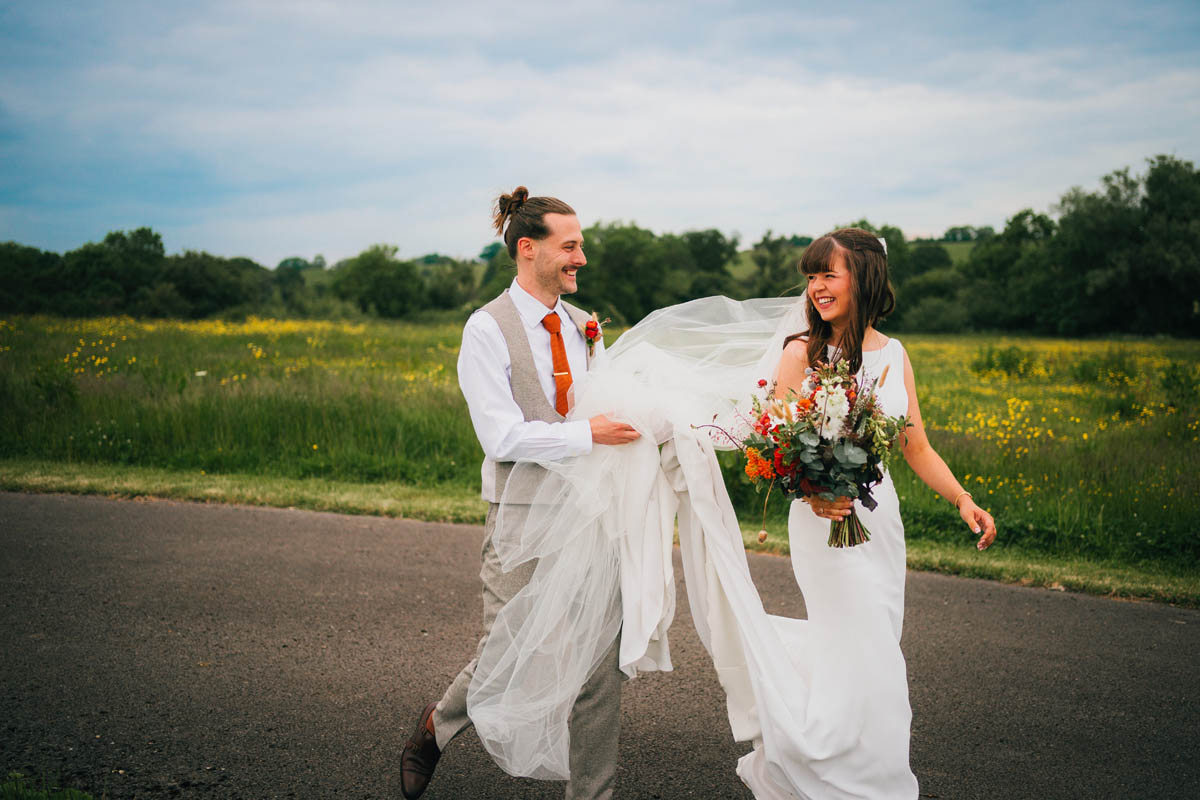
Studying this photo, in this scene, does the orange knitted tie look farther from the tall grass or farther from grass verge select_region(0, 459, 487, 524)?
the tall grass

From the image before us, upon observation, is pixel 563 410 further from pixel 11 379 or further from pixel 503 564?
pixel 11 379

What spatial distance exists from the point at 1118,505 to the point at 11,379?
521 inches

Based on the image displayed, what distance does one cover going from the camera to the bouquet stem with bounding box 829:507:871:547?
10.2ft

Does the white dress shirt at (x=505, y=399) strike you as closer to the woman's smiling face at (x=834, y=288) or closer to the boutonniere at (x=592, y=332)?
the boutonniere at (x=592, y=332)

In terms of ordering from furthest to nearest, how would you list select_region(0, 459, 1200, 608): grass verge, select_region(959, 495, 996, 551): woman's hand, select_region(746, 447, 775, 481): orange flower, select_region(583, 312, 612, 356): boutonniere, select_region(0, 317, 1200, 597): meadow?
select_region(0, 317, 1200, 597): meadow
select_region(0, 459, 1200, 608): grass verge
select_region(583, 312, 612, 356): boutonniere
select_region(959, 495, 996, 551): woman's hand
select_region(746, 447, 775, 481): orange flower

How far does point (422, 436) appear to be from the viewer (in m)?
9.81

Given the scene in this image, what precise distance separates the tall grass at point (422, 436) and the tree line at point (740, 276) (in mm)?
5624

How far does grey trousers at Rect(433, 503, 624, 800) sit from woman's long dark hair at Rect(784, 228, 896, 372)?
1.57 metres

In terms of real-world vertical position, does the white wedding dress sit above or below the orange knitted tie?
below

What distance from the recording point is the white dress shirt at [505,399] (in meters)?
3.14

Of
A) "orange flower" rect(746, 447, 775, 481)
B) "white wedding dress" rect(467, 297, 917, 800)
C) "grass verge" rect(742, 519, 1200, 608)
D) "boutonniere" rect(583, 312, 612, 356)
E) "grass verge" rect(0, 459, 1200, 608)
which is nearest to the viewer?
"orange flower" rect(746, 447, 775, 481)

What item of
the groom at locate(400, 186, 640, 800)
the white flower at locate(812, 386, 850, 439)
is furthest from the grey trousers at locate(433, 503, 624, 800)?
the white flower at locate(812, 386, 850, 439)

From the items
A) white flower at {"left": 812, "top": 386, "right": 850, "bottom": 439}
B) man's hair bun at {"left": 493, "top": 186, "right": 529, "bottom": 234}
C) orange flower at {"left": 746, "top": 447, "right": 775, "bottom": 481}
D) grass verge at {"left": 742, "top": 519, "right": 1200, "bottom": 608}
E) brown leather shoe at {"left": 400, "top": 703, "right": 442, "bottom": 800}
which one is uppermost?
man's hair bun at {"left": 493, "top": 186, "right": 529, "bottom": 234}

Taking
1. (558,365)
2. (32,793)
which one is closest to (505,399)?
(558,365)
